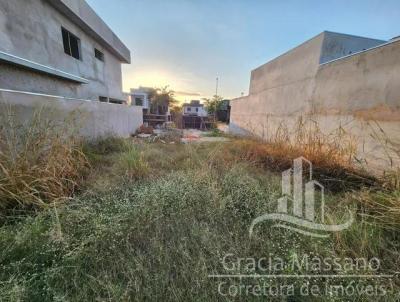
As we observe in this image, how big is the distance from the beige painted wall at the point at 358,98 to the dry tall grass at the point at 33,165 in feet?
13.7

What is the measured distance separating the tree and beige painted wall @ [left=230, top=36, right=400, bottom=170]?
17318mm

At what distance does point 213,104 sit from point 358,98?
70.5ft

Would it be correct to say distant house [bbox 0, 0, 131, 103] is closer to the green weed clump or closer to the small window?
the small window

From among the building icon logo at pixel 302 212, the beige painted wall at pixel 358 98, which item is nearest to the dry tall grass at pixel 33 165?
the building icon logo at pixel 302 212

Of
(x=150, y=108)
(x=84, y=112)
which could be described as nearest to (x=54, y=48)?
(x=84, y=112)

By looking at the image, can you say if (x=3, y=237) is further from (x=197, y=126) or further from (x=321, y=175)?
(x=197, y=126)

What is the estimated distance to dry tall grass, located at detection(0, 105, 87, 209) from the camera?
6.04 ft

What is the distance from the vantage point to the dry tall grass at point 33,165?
184 centimetres

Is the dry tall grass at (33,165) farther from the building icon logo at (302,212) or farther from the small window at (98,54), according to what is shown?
the small window at (98,54)

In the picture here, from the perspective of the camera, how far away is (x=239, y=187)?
2395mm

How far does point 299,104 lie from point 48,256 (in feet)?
19.0

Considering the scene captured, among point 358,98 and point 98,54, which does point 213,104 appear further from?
point 358,98

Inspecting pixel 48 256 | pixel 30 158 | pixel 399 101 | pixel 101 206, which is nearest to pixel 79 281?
pixel 48 256

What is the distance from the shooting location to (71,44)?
243 inches
